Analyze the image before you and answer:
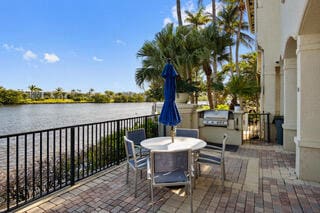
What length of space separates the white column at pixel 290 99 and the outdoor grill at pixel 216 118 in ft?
5.24

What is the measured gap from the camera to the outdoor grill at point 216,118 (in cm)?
611

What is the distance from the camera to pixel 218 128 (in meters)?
6.32

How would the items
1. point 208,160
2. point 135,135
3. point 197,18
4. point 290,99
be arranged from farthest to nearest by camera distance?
point 197,18
point 290,99
point 135,135
point 208,160

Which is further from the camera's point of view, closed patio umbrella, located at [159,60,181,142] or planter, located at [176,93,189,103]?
planter, located at [176,93,189,103]

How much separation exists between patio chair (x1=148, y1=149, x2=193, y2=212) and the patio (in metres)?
0.42

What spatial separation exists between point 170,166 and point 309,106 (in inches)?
108

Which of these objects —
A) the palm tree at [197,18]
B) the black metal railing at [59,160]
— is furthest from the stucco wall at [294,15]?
the palm tree at [197,18]

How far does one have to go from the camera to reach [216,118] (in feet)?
20.3

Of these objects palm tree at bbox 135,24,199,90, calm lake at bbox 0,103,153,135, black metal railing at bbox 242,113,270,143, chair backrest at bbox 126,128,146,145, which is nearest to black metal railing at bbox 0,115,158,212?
chair backrest at bbox 126,128,146,145

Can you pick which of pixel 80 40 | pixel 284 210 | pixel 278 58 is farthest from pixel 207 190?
pixel 80 40

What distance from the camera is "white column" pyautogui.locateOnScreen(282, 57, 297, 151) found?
5.03 m

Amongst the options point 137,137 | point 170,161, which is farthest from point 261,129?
point 170,161

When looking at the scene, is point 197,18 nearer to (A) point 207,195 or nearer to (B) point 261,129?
(B) point 261,129

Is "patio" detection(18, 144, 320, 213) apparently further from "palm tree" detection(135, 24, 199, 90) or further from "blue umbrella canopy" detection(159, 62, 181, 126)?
"palm tree" detection(135, 24, 199, 90)
